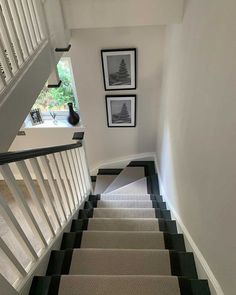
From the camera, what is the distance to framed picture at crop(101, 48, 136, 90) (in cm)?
310

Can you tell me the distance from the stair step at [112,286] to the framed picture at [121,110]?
2.54 m

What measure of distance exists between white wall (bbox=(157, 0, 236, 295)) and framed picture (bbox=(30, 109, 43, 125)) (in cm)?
246

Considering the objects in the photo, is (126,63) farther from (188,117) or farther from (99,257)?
(99,257)

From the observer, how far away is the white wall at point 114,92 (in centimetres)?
302

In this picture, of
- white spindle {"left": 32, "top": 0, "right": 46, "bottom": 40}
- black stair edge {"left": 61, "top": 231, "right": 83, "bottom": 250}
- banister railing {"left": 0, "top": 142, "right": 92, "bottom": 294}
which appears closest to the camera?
banister railing {"left": 0, "top": 142, "right": 92, "bottom": 294}

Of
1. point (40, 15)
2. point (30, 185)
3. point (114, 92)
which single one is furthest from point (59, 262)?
point (114, 92)

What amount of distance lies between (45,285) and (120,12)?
7.15 feet

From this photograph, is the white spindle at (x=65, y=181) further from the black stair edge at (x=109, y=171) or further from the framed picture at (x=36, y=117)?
the black stair edge at (x=109, y=171)

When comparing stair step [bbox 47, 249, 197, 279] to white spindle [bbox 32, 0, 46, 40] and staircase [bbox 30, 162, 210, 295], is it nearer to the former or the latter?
staircase [bbox 30, 162, 210, 295]

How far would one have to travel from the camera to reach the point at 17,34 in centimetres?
164

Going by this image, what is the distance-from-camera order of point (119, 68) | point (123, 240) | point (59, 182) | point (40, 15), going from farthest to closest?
point (119, 68) → point (40, 15) → point (123, 240) → point (59, 182)

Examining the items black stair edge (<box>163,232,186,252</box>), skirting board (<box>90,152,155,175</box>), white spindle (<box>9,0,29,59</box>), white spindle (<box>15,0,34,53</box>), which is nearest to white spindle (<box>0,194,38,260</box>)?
black stair edge (<box>163,232,186,252</box>)

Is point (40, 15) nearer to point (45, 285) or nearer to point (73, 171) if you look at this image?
point (73, 171)

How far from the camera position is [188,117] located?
6.17ft
